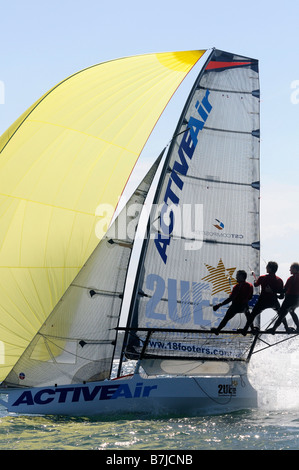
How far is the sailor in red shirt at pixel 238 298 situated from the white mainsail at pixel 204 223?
0.46 m

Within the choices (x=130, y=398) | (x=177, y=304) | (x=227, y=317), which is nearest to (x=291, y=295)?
(x=227, y=317)

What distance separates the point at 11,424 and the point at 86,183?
4.70 m

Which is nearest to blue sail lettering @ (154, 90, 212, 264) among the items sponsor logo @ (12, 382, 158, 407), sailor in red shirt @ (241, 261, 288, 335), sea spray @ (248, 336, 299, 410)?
sailor in red shirt @ (241, 261, 288, 335)

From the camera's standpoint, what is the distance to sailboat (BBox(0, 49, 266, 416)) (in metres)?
12.8

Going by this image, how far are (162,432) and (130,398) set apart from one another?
1.35 m

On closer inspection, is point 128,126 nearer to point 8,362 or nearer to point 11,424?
point 8,362

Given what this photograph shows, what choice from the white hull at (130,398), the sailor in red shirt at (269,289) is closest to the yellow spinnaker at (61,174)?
the white hull at (130,398)

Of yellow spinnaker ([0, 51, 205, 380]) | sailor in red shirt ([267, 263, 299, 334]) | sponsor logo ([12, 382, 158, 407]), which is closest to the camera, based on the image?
yellow spinnaker ([0, 51, 205, 380])

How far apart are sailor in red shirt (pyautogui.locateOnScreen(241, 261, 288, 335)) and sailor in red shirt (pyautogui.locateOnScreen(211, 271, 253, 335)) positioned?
0.22 metres

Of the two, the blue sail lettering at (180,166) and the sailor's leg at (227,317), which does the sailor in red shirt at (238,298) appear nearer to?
the sailor's leg at (227,317)

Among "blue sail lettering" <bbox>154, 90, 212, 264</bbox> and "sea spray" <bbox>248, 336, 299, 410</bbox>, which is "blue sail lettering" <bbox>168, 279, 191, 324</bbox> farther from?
"sea spray" <bbox>248, 336, 299, 410</bbox>

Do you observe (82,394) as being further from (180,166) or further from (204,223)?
(180,166)
